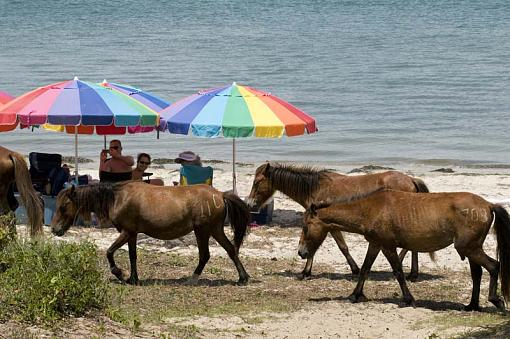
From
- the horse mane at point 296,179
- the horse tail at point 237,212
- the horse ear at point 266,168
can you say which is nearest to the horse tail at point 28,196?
the horse tail at point 237,212

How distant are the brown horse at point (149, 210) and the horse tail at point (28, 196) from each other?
47 cm

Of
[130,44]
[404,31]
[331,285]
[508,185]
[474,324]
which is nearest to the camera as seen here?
[474,324]

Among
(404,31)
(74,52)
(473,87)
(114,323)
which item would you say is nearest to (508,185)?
(114,323)

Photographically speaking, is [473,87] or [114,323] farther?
[473,87]

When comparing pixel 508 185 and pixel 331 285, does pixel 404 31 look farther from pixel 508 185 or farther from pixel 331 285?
pixel 331 285

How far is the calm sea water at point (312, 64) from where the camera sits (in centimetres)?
2748

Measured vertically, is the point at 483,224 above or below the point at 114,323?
above

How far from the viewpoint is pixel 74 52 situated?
49750mm

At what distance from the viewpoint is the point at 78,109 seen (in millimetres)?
15266

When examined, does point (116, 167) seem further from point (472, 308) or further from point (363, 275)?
point (472, 308)

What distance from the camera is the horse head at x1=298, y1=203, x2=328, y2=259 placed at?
1152 cm

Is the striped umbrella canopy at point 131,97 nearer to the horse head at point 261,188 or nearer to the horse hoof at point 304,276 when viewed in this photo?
the horse head at point 261,188

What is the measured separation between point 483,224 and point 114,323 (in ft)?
12.9

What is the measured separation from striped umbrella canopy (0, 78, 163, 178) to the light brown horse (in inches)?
186
